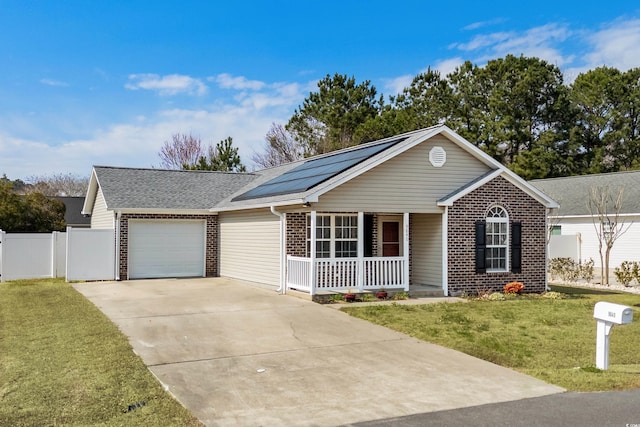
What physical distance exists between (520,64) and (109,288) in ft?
124

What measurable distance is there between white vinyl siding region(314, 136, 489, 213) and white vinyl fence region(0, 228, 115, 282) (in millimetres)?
9109

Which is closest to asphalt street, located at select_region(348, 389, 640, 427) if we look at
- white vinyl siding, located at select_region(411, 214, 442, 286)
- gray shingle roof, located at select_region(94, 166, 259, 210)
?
white vinyl siding, located at select_region(411, 214, 442, 286)

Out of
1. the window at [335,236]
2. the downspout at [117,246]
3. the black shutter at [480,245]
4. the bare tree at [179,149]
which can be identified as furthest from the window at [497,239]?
the bare tree at [179,149]

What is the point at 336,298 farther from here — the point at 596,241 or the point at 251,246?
the point at 596,241

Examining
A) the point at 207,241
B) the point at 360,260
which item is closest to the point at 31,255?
the point at 207,241

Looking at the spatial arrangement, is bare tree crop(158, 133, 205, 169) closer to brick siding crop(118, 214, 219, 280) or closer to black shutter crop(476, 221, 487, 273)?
brick siding crop(118, 214, 219, 280)

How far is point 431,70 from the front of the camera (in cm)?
4803

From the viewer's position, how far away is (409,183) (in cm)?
1648

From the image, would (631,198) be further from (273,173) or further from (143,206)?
(143,206)

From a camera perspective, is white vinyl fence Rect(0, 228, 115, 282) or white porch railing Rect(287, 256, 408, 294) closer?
white porch railing Rect(287, 256, 408, 294)

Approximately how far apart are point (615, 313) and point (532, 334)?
10.5ft

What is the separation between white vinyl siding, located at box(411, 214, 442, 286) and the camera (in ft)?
55.4

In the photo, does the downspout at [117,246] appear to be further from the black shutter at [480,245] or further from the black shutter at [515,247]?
the black shutter at [515,247]

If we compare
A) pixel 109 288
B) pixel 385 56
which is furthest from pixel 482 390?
pixel 385 56
